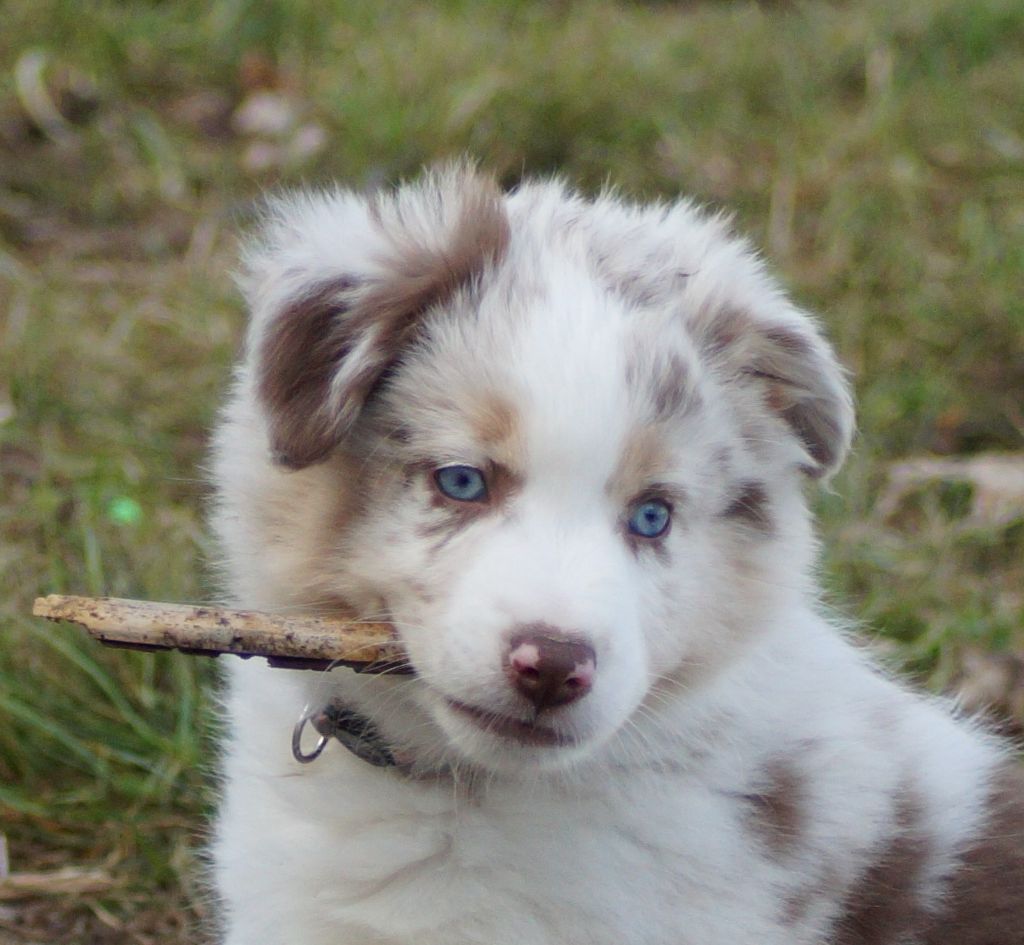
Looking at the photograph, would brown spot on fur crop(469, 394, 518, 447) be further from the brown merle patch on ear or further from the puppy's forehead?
the brown merle patch on ear

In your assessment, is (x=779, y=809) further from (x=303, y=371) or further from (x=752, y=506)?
(x=303, y=371)

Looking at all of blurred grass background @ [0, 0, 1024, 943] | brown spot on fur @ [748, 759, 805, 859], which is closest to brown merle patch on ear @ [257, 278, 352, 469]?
brown spot on fur @ [748, 759, 805, 859]

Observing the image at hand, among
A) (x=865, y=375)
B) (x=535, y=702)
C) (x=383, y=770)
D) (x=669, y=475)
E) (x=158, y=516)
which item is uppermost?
(x=669, y=475)

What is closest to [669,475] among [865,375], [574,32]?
[865,375]

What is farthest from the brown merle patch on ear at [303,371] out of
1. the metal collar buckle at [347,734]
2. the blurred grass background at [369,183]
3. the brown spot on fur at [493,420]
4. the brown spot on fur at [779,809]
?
the blurred grass background at [369,183]

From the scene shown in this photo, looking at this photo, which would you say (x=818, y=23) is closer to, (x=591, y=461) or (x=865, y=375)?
(x=865, y=375)

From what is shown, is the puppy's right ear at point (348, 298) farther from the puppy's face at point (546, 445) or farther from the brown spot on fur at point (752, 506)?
the brown spot on fur at point (752, 506)
